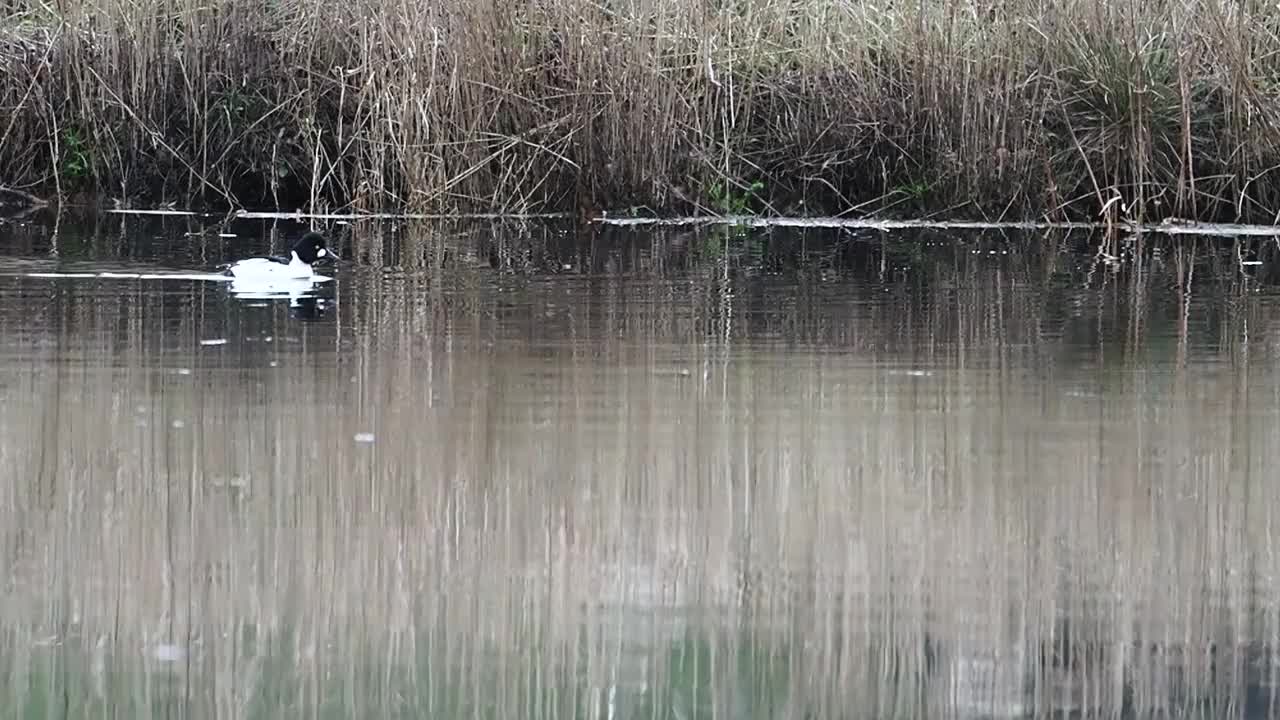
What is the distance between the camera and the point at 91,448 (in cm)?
598

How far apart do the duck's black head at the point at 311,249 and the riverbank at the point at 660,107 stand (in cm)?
245

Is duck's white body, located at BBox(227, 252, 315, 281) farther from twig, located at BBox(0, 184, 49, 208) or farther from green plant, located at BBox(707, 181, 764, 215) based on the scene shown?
twig, located at BBox(0, 184, 49, 208)

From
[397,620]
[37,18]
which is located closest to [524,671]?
[397,620]

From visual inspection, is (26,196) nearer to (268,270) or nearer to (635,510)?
(268,270)

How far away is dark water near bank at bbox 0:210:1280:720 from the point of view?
4.10 meters

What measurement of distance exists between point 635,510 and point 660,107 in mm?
8181

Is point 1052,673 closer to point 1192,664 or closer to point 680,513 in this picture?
point 1192,664

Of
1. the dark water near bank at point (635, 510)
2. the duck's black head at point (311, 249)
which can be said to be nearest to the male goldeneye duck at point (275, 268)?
the duck's black head at point (311, 249)

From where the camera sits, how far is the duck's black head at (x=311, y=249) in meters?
10.7

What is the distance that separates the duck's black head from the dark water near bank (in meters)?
1.20

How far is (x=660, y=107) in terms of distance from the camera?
43.4 ft

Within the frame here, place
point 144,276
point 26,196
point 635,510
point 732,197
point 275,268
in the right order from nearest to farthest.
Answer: point 635,510 → point 275,268 → point 144,276 → point 732,197 → point 26,196

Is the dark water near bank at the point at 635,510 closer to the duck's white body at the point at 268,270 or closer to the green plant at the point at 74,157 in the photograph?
the duck's white body at the point at 268,270

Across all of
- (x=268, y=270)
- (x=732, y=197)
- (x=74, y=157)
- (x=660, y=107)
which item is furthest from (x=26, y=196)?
(x=268, y=270)
